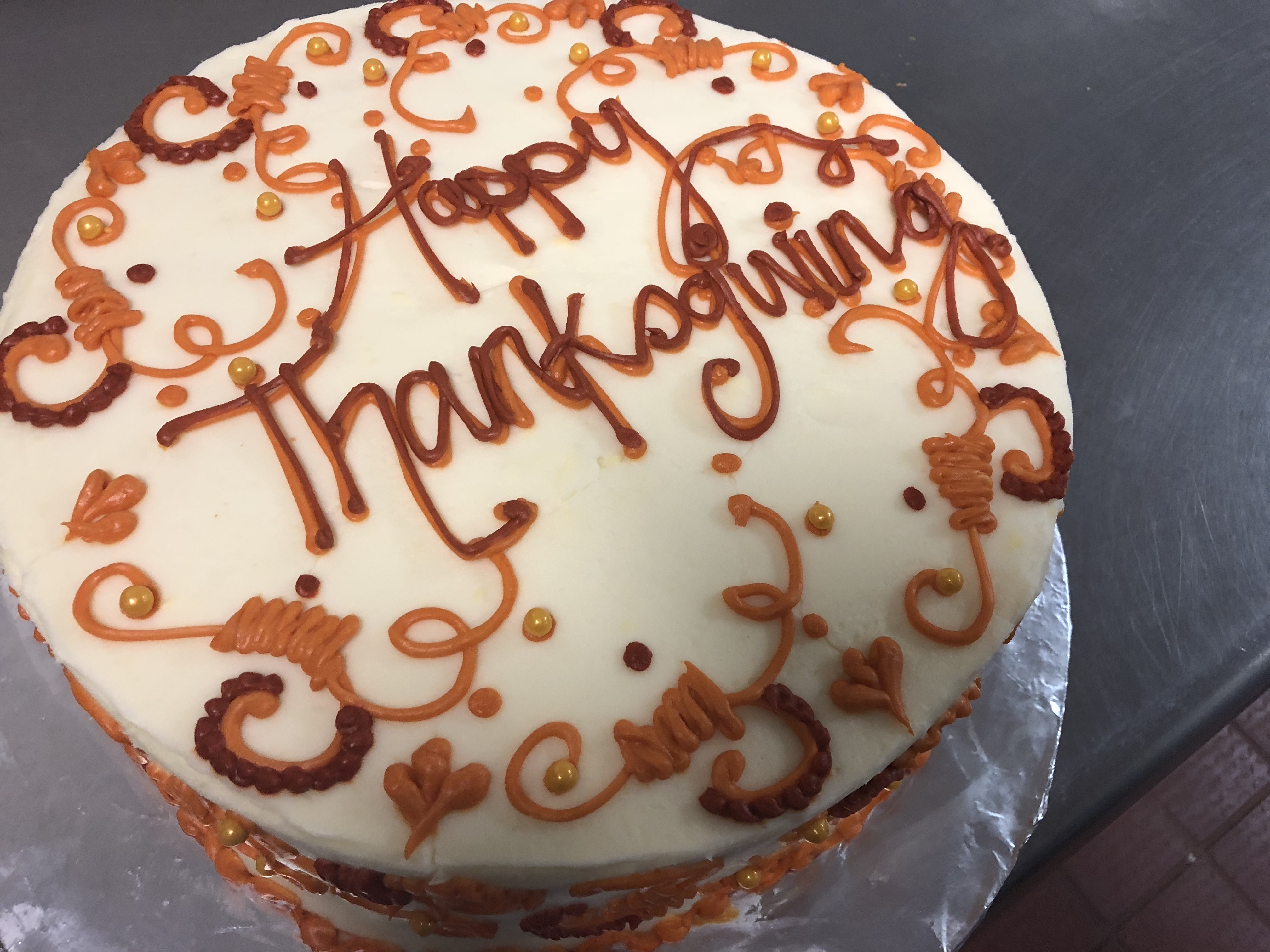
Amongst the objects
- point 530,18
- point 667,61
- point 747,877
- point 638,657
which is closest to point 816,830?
point 747,877

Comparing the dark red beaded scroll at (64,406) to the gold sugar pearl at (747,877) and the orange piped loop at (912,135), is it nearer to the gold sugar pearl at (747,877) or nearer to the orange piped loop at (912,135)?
the gold sugar pearl at (747,877)

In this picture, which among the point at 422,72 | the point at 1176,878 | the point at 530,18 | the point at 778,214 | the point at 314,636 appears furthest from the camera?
the point at 1176,878

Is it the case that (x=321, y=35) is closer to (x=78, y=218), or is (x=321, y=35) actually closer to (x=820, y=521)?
(x=78, y=218)

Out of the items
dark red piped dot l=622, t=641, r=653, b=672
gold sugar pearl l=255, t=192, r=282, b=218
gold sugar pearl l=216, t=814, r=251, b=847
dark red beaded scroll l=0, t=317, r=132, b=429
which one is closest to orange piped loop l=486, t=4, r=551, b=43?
gold sugar pearl l=255, t=192, r=282, b=218

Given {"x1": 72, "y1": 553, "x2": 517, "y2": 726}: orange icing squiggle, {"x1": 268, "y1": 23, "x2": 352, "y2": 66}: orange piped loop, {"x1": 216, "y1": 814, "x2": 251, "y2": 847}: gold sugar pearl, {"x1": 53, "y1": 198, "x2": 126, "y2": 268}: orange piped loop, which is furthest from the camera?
{"x1": 268, "y1": 23, "x2": 352, "y2": 66}: orange piped loop

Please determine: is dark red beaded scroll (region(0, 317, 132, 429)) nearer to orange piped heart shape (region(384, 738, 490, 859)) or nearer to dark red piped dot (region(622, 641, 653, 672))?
orange piped heart shape (region(384, 738, 490, 859))

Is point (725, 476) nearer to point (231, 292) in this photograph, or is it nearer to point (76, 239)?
point (231, 292)

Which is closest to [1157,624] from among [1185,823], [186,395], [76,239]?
[1185,823]
